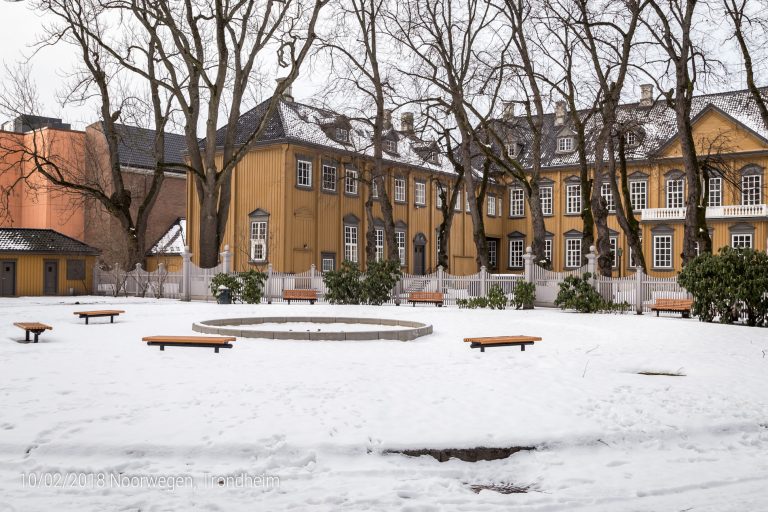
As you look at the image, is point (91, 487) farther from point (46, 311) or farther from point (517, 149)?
point (517, 149)

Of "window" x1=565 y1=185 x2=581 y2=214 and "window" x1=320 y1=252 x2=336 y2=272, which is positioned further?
"window" x1=565 y1=185 x2=581 y2=214

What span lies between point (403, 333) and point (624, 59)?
53.3 feet

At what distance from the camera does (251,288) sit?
2725 centimetres

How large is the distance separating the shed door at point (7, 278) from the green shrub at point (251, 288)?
38.0ft

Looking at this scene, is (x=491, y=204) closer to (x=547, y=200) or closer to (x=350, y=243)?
(x=547, y=200)

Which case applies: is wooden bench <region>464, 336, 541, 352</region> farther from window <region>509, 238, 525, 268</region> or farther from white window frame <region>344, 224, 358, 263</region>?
window <region>509, 238, 525, 268</region>

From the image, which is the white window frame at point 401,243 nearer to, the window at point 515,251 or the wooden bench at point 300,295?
the window at point 515,251

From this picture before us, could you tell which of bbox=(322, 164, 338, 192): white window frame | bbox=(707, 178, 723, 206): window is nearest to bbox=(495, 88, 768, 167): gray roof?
bbox=(707, 178, 723, 206): window

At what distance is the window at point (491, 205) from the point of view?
161 feet

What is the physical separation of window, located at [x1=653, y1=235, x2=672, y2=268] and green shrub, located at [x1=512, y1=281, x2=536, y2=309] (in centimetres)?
2062

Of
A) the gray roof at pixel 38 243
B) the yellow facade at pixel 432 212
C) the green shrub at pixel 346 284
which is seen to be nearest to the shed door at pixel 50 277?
the gray roof at pixel 38 243

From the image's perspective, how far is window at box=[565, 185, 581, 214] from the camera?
47.1 meters

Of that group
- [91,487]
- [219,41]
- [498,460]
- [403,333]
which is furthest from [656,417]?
[219,41]

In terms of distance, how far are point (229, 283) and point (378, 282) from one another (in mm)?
5643
